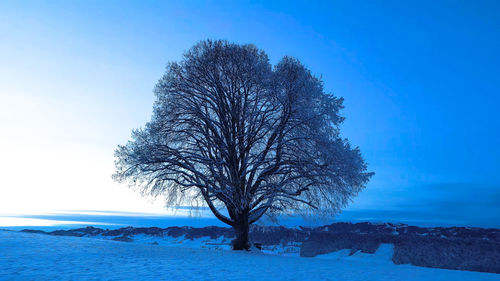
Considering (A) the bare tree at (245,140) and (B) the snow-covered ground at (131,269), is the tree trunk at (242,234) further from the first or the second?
(B) the snow-covered ground at (131,269)

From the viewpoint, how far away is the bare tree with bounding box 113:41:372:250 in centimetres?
1847

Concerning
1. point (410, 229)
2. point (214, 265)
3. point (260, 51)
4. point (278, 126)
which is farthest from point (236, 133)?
point (410, 229)

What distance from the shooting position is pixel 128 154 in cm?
1844

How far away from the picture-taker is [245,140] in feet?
64.2

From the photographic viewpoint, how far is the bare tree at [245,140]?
18469 mm

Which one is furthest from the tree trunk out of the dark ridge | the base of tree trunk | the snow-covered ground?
the snow-covered ground

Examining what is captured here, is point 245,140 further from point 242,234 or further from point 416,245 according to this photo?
point 416,245

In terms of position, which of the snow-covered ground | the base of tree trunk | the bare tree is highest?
the bare tree

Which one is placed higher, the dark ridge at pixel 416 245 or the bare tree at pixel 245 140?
the bare tree at pixel 245 140

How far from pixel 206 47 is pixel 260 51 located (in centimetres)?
307

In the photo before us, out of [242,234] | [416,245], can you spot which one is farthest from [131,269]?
[416,245]

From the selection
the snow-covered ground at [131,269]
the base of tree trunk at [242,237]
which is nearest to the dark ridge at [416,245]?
the base of tree trunk at [242,237]

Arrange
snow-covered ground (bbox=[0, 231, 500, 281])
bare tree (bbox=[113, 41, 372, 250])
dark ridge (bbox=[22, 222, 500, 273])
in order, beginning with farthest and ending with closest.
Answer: bare tree (bbox=[113, 41, 372, 250])
dark ridge (bbox=[22, 222, 500, 273])
snow-covered ground (bbox=[0, 231, 500, 281])

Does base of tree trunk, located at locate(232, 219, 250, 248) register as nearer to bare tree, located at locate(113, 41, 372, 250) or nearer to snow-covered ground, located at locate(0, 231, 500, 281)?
bare tree, located at locate(113, 41, 372, 250)
